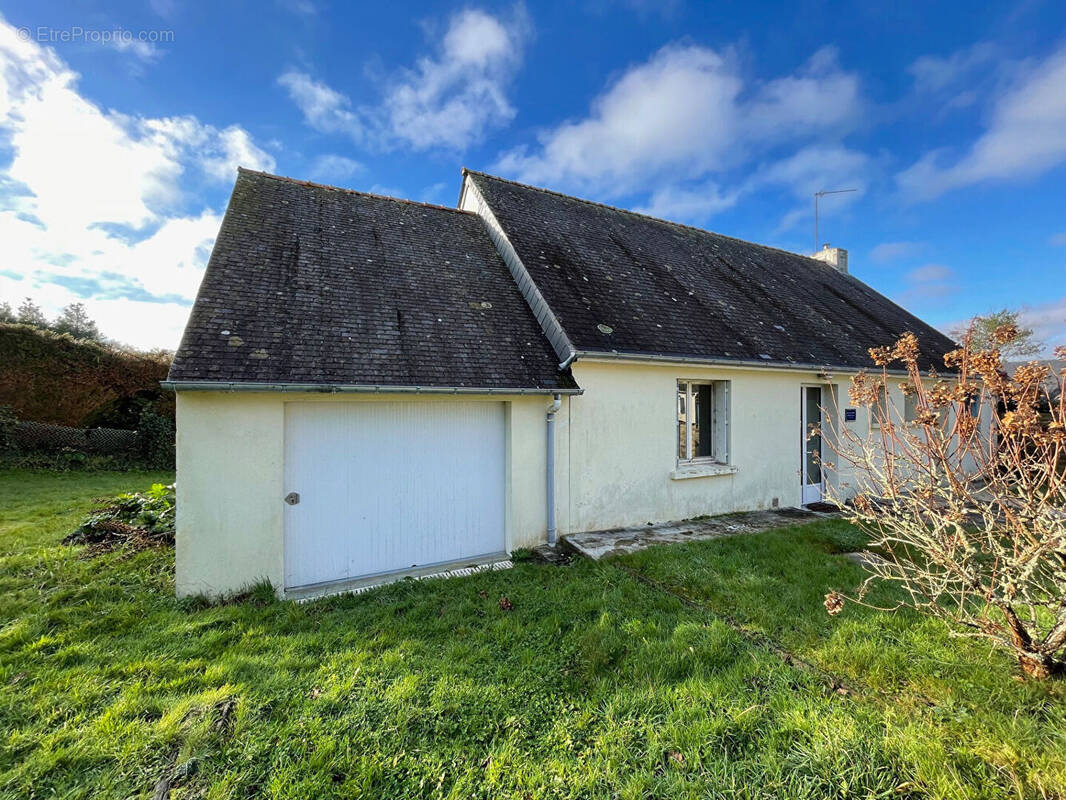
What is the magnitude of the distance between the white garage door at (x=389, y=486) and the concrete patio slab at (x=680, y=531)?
1.42 meters

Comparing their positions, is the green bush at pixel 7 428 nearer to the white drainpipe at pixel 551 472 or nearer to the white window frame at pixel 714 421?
the white drainpipe at pixel 551 472

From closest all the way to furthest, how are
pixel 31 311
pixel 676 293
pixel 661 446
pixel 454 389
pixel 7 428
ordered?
pixel 454 389 → pixel 661 446 → pixel 676 293 → pixel 7 428 → pixel 31 311

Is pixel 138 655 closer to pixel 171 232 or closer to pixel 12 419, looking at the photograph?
pixel 171 232

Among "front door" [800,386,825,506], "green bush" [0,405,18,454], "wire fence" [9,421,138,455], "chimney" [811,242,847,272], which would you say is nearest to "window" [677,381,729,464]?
"front door" [800,386,825,506]

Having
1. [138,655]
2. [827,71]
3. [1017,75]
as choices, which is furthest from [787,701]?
[1017,75]

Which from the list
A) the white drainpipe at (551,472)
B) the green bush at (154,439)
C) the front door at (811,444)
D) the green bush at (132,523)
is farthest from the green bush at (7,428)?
the front door at (811,444)

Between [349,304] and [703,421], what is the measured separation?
22.3ft

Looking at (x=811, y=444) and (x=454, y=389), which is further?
(x=811, y=444)

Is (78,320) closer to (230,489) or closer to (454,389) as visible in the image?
(230,489)

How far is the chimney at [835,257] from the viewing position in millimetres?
15523

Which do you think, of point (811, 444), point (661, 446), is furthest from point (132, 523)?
point (811, 444)

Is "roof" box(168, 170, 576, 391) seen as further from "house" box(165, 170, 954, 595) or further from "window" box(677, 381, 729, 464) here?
"window" box(677, 381, 729, 464)

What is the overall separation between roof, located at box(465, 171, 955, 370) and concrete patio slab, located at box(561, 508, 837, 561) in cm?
296

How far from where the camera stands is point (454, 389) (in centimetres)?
555
